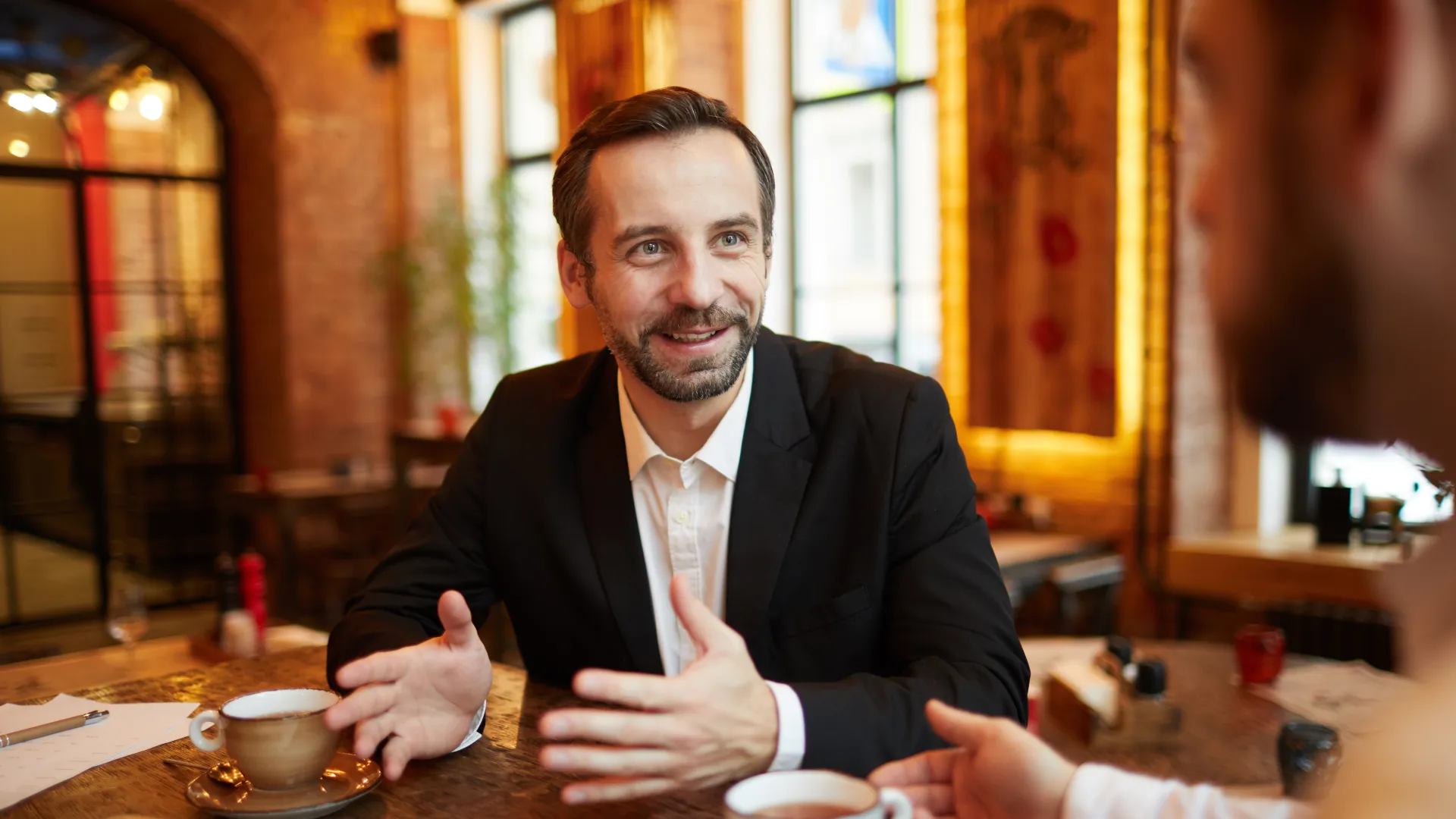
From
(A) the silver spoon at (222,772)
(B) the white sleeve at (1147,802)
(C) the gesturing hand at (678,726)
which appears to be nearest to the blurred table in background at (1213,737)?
(B) the white sleeve at (1147,802)

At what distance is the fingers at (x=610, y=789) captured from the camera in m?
0.88

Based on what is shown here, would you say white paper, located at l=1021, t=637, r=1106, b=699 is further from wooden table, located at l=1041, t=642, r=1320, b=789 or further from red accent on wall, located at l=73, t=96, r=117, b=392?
red accent on wall, located at l=73, t=96, r=117, b=392

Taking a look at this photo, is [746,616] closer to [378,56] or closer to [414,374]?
[414,374]

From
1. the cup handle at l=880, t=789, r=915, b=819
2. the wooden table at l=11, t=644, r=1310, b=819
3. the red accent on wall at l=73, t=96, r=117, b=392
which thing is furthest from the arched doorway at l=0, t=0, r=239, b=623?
the cup handle at l=880, t=789, r=915, b=819

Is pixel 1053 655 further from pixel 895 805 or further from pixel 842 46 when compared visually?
pixel 842 46

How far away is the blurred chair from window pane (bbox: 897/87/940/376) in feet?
5.26

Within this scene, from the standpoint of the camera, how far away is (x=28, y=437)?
6.36m

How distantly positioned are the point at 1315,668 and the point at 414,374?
5968 mm

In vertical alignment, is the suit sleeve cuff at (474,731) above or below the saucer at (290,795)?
below

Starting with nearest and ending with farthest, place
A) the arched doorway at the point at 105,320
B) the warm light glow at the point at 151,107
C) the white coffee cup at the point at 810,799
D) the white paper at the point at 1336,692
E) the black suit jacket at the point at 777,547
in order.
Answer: the white coffee cup at the point at 810,799
the black suit jacket at the point at 777,547
the white paper at the point at 1336,692
the arched doorway at the point at 105,320
the warm light glow at the point at 151,107

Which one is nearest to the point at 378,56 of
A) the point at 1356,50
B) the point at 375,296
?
the point at 375,296

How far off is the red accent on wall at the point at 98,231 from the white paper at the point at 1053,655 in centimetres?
579

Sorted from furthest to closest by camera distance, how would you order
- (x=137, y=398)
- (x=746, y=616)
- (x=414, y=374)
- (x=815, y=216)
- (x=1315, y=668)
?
(x=414, y=374)
(x=137, y=398)
(x=815, y=216)
(x=1315, y=668)
(x=746, y=616)

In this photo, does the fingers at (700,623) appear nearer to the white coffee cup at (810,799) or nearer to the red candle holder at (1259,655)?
the white coffee cup at (810,799)
